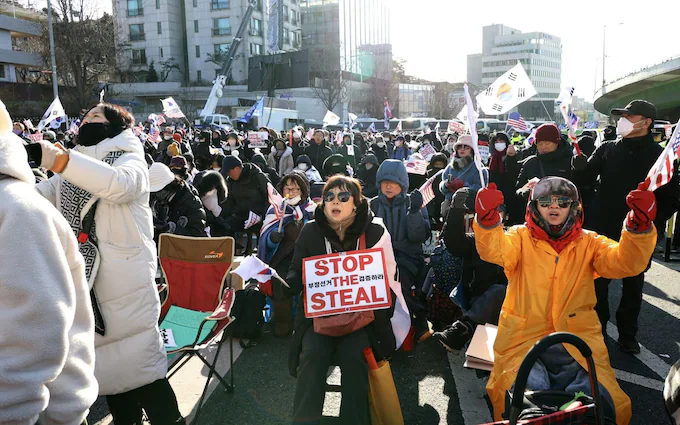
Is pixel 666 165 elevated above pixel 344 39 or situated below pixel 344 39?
below

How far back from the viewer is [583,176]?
530 cm

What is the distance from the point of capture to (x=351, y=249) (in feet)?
11.5

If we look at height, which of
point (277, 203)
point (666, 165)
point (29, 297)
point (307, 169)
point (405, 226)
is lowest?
point (405, 226)

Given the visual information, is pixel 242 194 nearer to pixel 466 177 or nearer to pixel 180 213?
pixel 180 213

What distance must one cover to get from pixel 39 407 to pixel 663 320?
586 cm

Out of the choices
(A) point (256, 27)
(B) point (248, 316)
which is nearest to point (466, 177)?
(B) point (248, 316)

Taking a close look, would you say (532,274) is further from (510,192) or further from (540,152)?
(510,192)

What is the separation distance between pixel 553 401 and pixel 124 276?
89.1 inches

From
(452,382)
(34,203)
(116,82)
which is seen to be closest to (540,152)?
(452,382)

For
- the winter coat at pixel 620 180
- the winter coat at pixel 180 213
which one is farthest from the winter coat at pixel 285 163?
the winter coat at pixel 620 180

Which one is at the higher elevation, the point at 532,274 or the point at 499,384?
the point at 532,274

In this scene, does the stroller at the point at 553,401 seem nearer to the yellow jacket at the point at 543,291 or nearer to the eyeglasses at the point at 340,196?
the yellow jacket at the point at 543,291

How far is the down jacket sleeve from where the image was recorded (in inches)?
93.2

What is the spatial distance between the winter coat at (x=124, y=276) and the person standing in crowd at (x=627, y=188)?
13.2 feet
